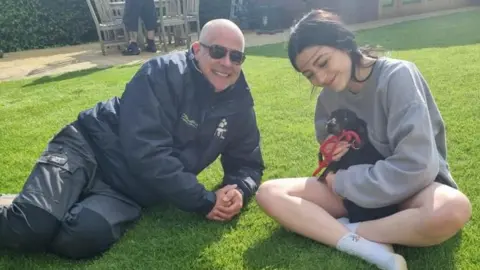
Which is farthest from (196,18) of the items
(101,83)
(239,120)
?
(239,120)

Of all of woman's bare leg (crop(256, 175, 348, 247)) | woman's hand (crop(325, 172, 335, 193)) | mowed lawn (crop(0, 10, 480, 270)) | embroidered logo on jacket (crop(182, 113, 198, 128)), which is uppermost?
embroidered logo on jacket (crop(182, 113, 198, 128))

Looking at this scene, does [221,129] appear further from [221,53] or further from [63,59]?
[63,59]

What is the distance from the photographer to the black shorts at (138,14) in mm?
9562

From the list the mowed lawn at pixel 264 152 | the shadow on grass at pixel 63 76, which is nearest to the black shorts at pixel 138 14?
the shadow on grass at pixel 63 76

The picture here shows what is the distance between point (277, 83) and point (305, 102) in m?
1.06

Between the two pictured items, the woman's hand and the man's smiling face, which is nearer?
the woman's hand

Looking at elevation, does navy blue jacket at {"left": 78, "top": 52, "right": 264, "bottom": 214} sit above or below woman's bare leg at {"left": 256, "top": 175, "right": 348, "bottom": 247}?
above

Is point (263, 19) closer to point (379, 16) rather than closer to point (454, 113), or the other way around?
point (379, 16)

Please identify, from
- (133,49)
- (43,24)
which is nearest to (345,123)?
(133,49)

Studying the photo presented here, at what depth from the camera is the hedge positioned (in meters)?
11.4

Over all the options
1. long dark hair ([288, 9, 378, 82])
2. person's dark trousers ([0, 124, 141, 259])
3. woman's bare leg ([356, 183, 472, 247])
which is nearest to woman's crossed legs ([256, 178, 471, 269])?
woman's bare leg ([356, 183, 472, 247])

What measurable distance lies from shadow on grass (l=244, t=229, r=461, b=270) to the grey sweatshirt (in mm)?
260

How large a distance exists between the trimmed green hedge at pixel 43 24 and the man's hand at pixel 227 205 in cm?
990

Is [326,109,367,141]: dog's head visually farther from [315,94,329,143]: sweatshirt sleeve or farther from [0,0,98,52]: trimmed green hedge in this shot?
[0,0,98,52]: trimmed green hedge
